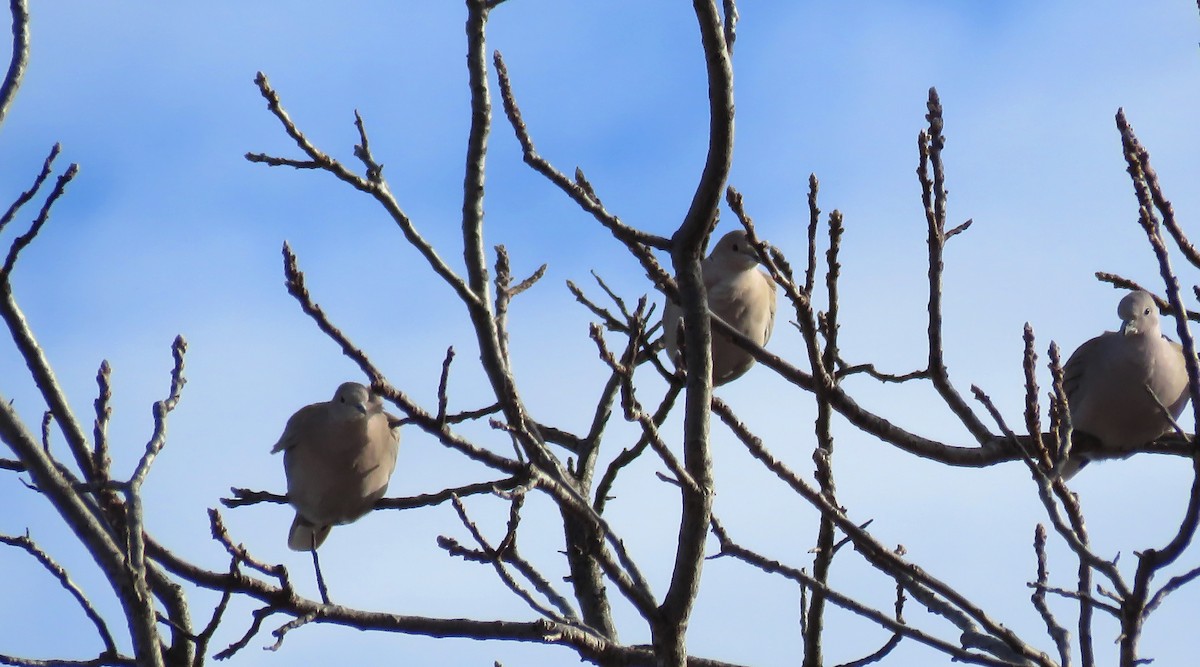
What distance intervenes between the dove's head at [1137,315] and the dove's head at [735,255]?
1.77 metres

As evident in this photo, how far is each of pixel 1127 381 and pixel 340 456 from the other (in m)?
3.41

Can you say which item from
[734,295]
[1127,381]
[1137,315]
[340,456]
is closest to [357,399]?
[340,456]

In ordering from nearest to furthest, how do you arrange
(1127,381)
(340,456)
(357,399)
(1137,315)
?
(1127,381)
(1137,315)
(340,456)
(357,399)

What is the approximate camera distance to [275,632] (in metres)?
3.50

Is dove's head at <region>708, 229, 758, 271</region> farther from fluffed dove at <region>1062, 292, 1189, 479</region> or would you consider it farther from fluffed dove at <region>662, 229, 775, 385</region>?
fluffed dove at <region>1062, 292, 1189, 479</region>

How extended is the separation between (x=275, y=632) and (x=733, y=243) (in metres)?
4.04

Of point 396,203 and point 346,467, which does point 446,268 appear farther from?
point 346,467

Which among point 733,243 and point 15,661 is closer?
point 15,661

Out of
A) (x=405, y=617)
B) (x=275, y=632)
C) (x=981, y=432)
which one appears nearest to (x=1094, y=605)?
(x=981, y=432)

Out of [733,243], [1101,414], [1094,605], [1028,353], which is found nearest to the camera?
[1094,605]

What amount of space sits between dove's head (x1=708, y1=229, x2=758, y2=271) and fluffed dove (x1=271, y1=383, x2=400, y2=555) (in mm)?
1854

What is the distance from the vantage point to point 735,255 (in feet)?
23.0

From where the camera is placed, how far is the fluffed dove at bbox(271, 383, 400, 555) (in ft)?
20.5

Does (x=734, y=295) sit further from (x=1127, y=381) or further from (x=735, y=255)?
(x=1127, y=381)
